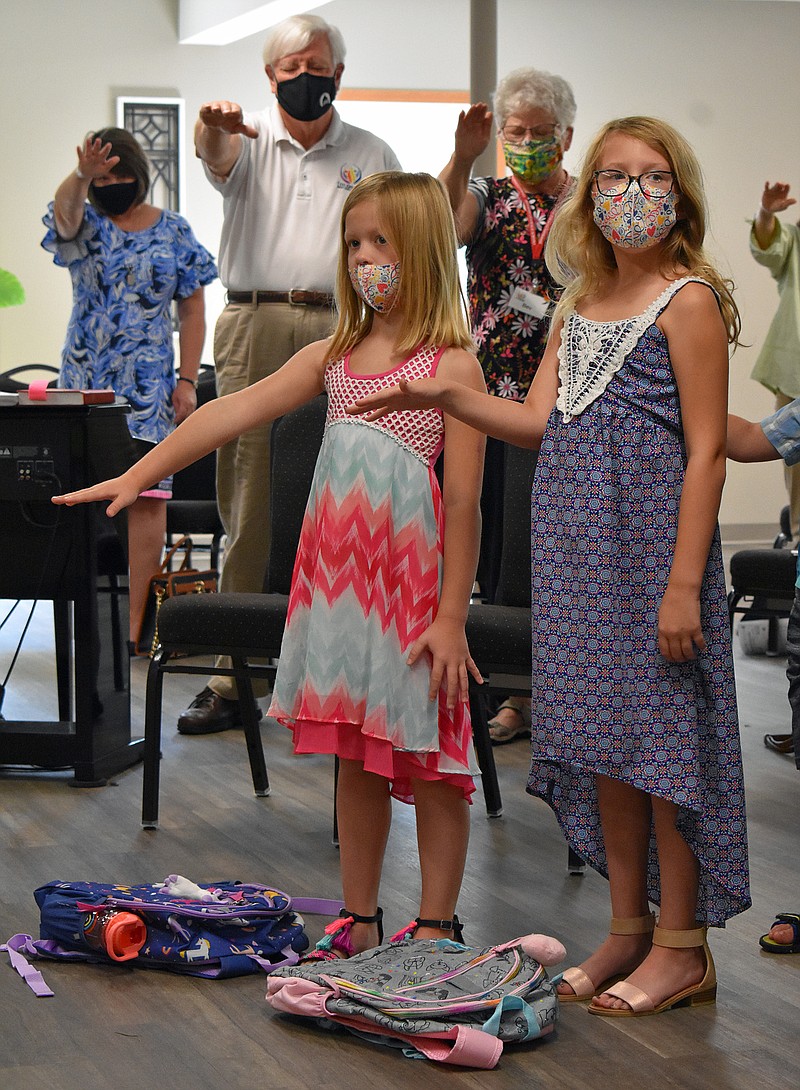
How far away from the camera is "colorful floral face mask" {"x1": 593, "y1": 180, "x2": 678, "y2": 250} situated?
1994mm

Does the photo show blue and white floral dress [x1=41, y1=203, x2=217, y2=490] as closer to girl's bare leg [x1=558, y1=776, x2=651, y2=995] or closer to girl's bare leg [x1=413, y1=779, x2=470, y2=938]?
girl's bare leg [x1=413, y1=779, x2=470, y2=938]

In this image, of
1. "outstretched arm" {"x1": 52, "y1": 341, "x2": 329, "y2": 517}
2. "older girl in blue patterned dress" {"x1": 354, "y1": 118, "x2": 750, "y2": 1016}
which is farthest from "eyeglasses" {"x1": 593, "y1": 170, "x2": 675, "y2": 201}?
"outstretched arm" {"x1": 52, "y1": 341, "x2": 329, "y2": 517}

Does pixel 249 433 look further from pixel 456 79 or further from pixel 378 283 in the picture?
pixel 456 79

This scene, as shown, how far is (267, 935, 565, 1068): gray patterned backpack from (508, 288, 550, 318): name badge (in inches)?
79.4

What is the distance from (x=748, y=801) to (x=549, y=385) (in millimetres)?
1588

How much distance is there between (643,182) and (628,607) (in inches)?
23.4

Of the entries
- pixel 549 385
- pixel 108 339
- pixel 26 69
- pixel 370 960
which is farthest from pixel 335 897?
pixel 26 69

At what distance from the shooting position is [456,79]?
8.40 metres

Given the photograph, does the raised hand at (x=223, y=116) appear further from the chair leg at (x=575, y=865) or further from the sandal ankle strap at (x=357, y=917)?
the sandal ankle strap at (x=357, y=917)

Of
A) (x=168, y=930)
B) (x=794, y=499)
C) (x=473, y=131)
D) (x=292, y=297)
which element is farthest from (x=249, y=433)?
(x=794, y=499)

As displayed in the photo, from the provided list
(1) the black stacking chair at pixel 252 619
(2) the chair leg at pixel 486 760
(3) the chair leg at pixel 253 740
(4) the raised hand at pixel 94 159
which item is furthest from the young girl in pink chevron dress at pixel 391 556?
(4) the raised hand at pixel 94 159

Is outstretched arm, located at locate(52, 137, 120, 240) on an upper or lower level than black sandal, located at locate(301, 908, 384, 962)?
upper

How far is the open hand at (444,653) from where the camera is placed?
80.8 inches

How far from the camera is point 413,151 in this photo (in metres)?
8.46
